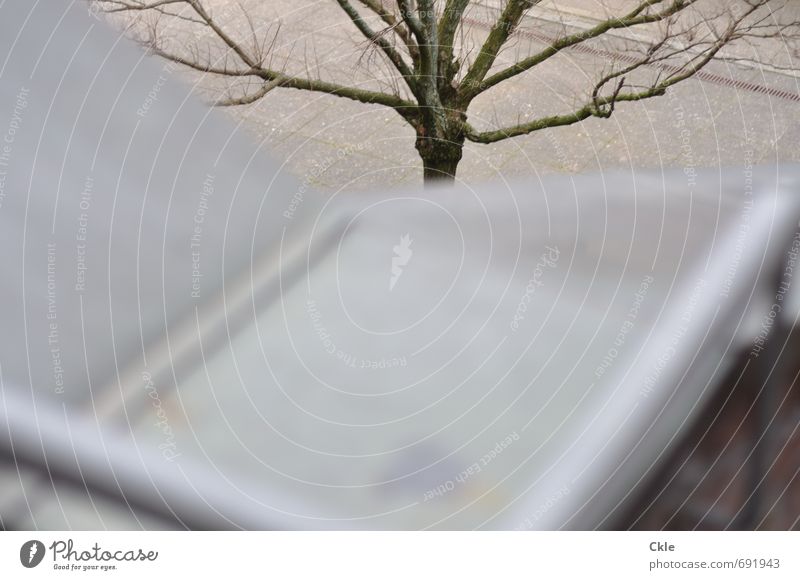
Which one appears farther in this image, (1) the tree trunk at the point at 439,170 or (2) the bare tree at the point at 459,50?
(1) the tree trunk at the point at 439,170

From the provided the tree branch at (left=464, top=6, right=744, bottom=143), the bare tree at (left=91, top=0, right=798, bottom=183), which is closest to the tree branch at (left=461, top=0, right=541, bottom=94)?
the bare tree at (left=91, top=0, right=798, bottom=183)

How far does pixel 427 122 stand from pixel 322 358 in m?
0.66

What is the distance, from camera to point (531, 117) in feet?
6.73

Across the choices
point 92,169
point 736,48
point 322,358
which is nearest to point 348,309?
point 322,358

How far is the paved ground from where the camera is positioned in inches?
78.9

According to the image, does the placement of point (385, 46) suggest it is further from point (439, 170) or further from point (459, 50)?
point (439, 170)

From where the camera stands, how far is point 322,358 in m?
2.00

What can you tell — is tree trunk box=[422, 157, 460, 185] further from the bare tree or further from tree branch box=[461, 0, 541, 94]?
tree branch box=[461, 0, 541, 94]

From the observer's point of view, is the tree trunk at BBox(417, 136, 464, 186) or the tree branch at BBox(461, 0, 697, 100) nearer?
the tree branch at BBox(461, 0, 697, 100)

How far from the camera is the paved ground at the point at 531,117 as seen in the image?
6.57ft

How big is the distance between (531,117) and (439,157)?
0.84 feet

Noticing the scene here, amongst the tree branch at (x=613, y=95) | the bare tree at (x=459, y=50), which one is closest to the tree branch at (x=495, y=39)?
the bare tree at (x=459, y=50)

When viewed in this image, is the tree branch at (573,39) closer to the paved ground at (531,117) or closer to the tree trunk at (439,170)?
the paved ground at (531,117)

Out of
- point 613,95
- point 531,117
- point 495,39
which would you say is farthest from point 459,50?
point 613,95
